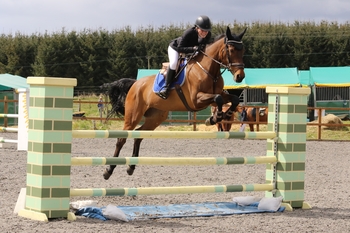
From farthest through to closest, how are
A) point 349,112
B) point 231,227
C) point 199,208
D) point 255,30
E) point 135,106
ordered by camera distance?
point 255,30
point 349,112
point 135,106
point 199,208
point 231,227

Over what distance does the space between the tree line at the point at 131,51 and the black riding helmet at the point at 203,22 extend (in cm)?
3036

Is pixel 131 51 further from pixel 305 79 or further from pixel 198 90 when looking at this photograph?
pixel 198 90

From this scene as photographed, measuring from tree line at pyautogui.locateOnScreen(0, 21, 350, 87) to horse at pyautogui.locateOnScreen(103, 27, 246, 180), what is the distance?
96.9 ft

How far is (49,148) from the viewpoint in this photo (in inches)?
207

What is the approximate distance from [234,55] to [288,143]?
46.8 inches

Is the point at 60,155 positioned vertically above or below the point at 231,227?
above

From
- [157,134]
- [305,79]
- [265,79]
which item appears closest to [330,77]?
[305,79]

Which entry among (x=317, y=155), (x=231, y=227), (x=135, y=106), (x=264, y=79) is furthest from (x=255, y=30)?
(x=231, y=227)

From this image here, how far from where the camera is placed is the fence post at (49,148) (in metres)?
5.26

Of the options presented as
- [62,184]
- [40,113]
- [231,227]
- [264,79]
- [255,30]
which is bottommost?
[231,227]

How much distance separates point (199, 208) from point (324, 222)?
124cm

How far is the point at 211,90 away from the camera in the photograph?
6.93 m

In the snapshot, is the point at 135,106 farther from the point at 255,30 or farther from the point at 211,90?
the point at 255,30

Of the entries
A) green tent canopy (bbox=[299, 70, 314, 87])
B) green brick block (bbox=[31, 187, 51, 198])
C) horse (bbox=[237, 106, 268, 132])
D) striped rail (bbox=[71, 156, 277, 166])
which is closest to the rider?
striped rail (bbox=[71, 156, 277, 166])
